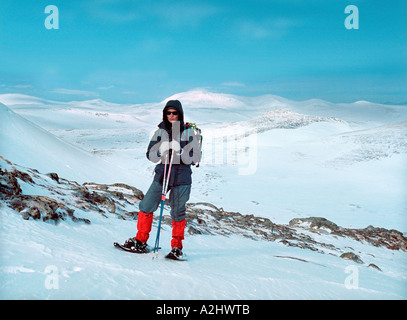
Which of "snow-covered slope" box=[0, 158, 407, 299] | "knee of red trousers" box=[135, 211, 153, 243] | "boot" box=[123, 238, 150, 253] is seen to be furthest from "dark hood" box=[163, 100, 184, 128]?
"snow-covered slope" box=[0, 158, 407, 299]

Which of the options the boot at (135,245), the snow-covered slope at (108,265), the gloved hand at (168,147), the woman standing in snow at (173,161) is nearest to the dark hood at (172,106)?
the woman standing in snow at (173,161)

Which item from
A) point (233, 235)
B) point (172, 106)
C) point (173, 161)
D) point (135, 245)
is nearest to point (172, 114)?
point (172, 106)

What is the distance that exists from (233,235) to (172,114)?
4.47 metres

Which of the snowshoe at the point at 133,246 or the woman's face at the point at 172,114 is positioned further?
the woman's face at the point at 172,114

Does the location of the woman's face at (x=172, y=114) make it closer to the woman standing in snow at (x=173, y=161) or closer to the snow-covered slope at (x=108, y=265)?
the woman standing in snow at (x=173, y=161)

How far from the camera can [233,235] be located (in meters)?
7.29

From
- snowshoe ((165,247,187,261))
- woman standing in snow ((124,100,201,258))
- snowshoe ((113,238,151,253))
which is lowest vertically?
snowshoe ((165,247,187,261))

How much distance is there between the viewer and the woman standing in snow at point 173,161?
3742mm

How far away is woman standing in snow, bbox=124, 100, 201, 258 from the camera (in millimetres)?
3742

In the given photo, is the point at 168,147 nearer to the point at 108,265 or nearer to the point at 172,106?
the point at 172,106

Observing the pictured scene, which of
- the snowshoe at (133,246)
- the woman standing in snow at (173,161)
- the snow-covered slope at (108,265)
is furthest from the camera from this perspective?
the woman standing in snow at (173,161)

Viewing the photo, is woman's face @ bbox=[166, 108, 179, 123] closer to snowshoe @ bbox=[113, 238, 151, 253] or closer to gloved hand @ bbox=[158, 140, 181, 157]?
gloved hand @ bbox=[158, 140, 181, 157]
